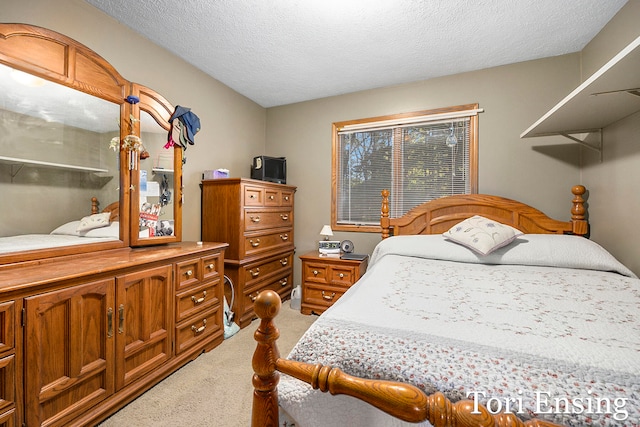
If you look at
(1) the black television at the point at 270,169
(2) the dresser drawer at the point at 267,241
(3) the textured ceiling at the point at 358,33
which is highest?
(3) the textured ceiling at the point at 358,33

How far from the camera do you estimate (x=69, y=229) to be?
5.52 feet

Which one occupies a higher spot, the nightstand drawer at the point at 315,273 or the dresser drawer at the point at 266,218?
the dresser drawer at the point at 266,218

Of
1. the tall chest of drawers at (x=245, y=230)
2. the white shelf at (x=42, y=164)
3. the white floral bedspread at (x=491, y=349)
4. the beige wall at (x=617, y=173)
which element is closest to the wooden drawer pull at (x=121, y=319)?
the white shelf at (x=42, y=164)

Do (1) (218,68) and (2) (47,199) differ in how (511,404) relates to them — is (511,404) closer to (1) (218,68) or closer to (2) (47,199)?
(2) (47,199)

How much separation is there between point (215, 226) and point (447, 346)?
8.02 feet

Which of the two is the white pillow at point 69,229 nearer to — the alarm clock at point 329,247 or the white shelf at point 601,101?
the alarm clock at point 329,247

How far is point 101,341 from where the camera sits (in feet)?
4.69

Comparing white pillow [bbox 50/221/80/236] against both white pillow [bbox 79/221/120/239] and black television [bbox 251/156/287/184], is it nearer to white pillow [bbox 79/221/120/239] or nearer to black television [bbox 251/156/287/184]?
white pillow [bbox 79/221/120/239]

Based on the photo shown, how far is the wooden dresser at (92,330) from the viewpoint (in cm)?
112

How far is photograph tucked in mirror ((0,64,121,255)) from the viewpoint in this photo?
4.78 feet

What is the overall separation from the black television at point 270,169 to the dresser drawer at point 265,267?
0.98m

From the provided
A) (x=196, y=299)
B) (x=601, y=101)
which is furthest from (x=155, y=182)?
(x=601, y=101)

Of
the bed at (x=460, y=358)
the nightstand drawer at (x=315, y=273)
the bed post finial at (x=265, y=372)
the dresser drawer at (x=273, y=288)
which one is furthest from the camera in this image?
the nightstand drawer at (x=315, y=273)

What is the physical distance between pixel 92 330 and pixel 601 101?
3.20m
